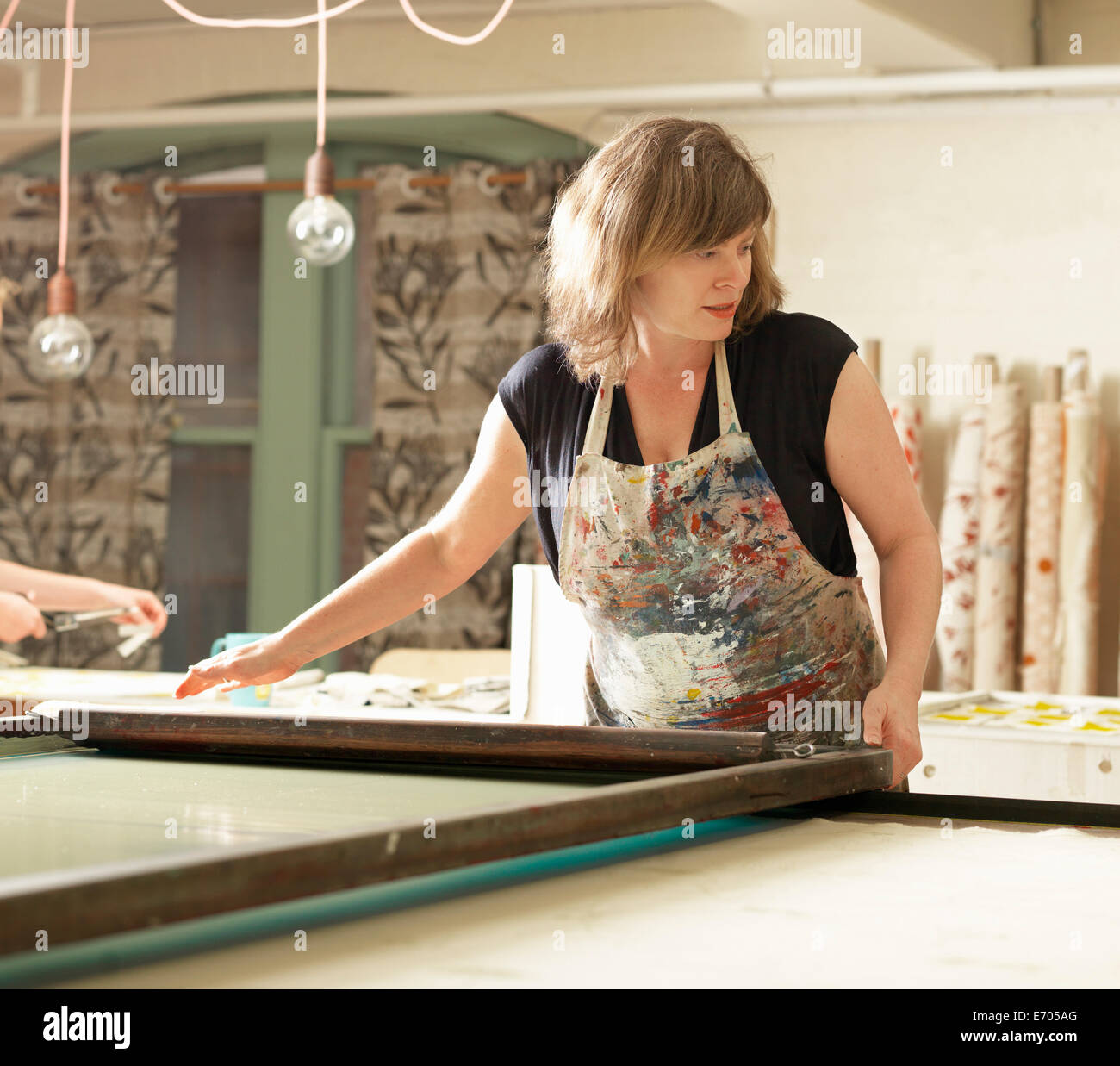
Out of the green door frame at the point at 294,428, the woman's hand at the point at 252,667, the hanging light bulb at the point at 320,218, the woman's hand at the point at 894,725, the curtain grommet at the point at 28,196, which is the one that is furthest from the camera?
the curtain grommet at the point at 28,196

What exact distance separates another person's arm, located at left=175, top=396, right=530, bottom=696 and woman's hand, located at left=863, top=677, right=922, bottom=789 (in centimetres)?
57

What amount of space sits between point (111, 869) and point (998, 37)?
433 cm

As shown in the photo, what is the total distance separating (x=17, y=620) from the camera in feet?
8.28

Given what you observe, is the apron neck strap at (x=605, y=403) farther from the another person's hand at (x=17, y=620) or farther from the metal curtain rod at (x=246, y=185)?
the metal curtain rod at (x=246, y=185)

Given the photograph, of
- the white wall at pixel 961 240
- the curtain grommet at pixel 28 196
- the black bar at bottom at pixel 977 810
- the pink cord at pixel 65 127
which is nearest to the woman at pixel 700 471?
the black bar at bottom at pixel 977 810

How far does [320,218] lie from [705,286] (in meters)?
1.56

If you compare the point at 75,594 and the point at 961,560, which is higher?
the point at 961,560

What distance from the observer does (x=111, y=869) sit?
2.34 feet

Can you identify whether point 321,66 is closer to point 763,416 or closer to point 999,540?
point 763,416

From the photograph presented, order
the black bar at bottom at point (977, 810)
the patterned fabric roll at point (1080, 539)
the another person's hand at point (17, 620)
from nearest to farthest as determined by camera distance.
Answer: the black bar at bottom at point (977, 810) → the another person's hand at point (17, 620) → the patterned fabric roll at point (1080, 539)

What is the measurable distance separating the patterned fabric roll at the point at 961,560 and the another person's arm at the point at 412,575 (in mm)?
2548

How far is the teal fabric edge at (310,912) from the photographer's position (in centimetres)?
71

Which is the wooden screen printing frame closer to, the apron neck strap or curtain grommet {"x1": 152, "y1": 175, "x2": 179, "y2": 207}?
the apron neck strap

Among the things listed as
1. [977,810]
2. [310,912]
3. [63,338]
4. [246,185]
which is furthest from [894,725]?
[246,185]
